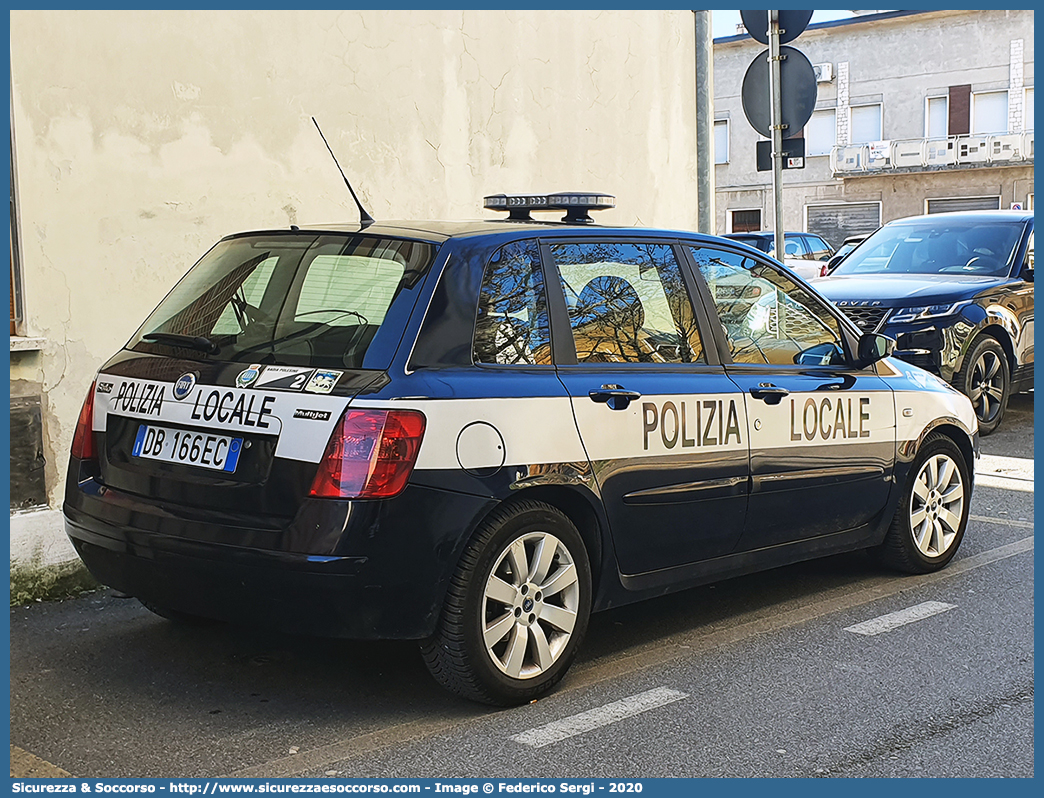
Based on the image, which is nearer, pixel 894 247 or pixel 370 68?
pixel 370 68

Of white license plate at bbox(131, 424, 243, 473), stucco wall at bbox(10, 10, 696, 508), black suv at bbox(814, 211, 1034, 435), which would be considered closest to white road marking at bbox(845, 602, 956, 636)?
white license plate at bbox(131, 424, 243, 473)

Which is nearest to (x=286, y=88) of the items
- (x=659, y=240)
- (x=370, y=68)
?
(x=370, y=68)

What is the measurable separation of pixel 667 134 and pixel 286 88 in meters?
3.73

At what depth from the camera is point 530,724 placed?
4.37 metres

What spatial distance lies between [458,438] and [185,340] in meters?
1.12

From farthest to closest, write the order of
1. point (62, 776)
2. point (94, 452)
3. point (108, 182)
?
point (108, 182), point (94, 452), point (62, 776)

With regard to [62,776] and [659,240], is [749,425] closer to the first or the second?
[659,240]

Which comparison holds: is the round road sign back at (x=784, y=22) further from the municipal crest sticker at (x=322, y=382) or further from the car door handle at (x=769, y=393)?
the municipal crest sticker at (x=322, y=382)

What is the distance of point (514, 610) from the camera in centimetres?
451

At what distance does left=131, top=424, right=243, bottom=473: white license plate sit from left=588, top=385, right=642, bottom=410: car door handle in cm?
127

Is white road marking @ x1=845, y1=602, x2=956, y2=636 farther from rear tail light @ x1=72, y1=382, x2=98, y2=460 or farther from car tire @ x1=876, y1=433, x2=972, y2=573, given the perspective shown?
rear tail light @ x1=72, y1=382, x2=98, y2=460

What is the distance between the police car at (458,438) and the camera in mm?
4180

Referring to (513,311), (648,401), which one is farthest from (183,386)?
(648,401)

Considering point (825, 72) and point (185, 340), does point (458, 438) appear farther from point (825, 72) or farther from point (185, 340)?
point (825, 72)
